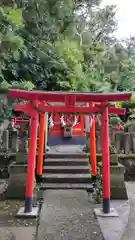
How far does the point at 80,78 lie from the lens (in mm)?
13602

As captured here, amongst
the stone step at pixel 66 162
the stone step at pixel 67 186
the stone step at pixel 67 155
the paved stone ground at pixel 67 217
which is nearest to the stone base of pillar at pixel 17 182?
the stone step at pixel 67 186

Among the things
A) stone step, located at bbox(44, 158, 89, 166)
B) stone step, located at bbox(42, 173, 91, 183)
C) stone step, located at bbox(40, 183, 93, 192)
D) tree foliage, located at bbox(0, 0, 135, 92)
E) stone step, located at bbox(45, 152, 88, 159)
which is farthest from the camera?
tree foliage, located at bbox(0, 0, 135, 92)

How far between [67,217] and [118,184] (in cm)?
185

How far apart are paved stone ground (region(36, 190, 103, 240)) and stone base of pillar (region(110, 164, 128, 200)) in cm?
66

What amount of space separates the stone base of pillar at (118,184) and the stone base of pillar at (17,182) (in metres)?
1.94

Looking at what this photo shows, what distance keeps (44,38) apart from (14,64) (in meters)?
2.11

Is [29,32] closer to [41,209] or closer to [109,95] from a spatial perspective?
[109,95]

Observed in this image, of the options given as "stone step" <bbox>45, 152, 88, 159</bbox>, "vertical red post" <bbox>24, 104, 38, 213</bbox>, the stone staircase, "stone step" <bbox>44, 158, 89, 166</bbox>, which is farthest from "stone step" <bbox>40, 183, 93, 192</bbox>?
"vertical red post" <bbox>24, 104, 38, 213</bbox>

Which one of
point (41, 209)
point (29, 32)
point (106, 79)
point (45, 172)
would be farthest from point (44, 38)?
point (41, 209)

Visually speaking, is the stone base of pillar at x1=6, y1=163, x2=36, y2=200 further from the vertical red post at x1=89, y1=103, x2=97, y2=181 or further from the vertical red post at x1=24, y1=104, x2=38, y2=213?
the vertical red post at x1=89, y1=103, x2=97, y2=181

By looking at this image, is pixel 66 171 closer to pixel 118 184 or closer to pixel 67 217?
pixel 118 184

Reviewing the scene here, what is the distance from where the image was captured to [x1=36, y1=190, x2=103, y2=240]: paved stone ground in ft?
13.2

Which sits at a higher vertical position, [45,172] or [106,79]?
[106,79]

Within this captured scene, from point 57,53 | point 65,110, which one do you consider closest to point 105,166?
point 65,110
